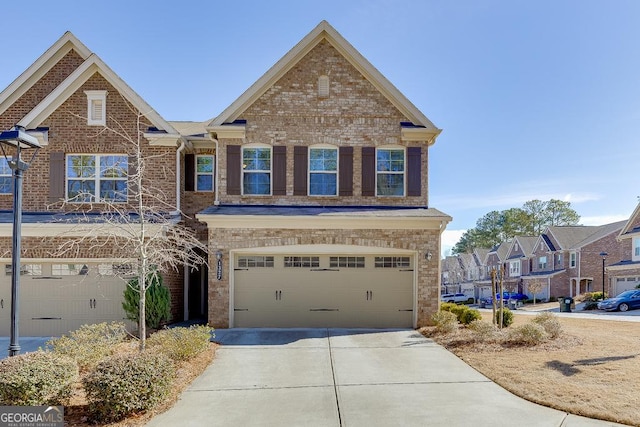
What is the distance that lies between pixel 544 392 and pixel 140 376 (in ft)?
21.4

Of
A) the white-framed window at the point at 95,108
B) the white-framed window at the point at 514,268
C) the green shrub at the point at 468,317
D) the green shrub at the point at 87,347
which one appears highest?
the white-framed window at the point at 95,108

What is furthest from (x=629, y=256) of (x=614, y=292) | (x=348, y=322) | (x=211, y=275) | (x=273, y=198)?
(x=211, y=275)

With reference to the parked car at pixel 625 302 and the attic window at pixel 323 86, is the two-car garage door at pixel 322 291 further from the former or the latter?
the parked car at pixel 625 302

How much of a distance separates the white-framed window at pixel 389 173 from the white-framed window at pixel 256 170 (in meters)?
3.76

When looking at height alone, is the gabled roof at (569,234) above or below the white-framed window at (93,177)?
below

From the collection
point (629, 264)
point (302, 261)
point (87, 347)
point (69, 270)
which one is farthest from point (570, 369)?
point (629, 264)

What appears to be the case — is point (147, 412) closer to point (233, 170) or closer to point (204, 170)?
point (233, 170)

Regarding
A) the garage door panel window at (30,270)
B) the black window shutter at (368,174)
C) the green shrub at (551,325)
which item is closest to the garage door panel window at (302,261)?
the black window shutter at (368,174)

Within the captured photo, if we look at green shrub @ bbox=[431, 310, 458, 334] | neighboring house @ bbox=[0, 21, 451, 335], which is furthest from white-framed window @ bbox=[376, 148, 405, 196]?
green shrub @ bbox=[431, 310, 458, 334]

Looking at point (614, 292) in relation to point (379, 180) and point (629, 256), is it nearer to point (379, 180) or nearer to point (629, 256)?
point (629, 256)

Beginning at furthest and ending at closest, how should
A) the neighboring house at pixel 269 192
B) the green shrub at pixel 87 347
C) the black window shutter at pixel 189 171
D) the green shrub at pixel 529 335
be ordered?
the black window shutter at pixel 189 171 < the neighboring house at pixel 269 192 < the green shrub at pixel 529 335 < the green shrub at pixel 87 347

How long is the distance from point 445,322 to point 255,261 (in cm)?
605

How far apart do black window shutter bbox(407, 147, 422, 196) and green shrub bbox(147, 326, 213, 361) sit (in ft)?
26.9

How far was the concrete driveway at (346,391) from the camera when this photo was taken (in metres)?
5.97
